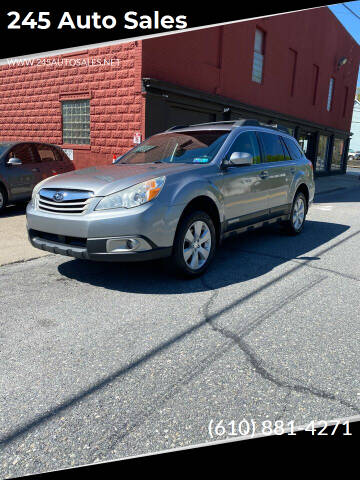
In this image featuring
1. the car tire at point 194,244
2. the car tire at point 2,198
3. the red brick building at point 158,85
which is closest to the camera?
the car tire at point 194,244

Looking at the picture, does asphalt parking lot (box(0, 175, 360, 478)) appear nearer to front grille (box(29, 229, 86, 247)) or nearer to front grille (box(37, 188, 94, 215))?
front grille (box(29, 229, 86, 247))

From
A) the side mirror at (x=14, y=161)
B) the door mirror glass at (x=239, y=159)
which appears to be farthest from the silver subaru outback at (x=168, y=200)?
the side mirror at (x=14, y=161)

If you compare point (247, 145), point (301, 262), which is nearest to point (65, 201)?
point (247, 145)

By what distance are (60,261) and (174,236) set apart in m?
1.97

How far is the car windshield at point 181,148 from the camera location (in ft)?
17.5

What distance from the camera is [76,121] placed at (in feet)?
44.5

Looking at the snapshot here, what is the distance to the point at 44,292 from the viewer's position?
14.5 ft

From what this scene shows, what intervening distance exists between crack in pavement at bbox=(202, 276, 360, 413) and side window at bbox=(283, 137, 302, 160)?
3714 mm

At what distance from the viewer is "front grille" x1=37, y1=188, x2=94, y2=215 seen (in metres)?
4.29

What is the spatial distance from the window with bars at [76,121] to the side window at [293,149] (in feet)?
25.8

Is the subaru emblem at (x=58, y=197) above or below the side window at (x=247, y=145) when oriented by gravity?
below

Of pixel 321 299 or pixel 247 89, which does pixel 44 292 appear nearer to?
pixel 321 299

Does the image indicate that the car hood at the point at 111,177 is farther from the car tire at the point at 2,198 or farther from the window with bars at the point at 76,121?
the window with bars at the point at 76,121

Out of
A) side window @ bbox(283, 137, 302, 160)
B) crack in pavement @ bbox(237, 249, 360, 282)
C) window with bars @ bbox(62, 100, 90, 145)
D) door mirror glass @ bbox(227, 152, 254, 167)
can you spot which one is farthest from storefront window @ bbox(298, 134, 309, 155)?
door mirror glass @ bbox(227, 152, 254, 167)
